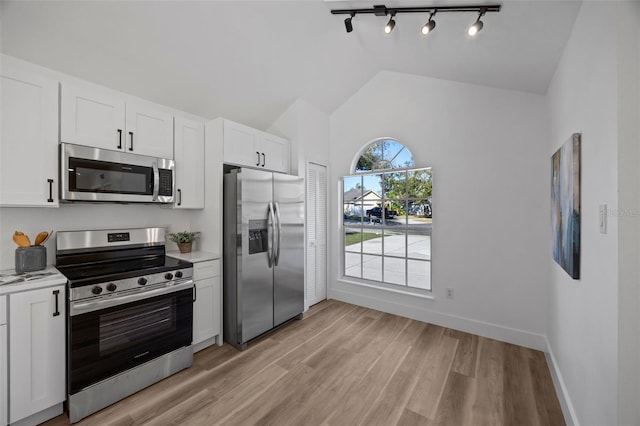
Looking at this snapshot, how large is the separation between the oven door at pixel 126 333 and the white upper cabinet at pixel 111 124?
4.29ft

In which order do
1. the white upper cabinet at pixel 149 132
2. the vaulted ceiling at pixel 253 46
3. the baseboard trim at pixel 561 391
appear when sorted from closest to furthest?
the baseboard trim at pixel 561 391
the vaulted ceiling at pixel 253 46
the white upper cabinet at pixel 149 132

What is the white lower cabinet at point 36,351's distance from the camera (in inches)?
63.7

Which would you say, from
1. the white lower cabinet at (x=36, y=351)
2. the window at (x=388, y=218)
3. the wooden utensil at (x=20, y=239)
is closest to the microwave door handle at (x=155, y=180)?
the wooden utensil at (x=20, y=239)

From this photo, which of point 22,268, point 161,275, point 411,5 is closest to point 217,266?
point 161,275

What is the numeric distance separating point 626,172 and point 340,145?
3.27 meters

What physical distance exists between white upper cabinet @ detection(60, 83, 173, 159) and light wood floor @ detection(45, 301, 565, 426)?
2042mm

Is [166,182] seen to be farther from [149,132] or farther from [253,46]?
[253,46]

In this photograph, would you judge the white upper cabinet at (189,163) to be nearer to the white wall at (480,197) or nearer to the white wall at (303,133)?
the white wall at (303,133)

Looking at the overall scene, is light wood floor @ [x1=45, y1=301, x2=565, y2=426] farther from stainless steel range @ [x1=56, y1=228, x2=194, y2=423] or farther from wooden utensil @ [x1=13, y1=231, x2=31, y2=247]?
wooden utensil @ [x1=13, y1=231, x2=31, y2=247]

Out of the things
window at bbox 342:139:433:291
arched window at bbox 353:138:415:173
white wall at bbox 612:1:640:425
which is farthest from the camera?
arched window at bbox 353:138:415:173

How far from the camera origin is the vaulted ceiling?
1.94 metres

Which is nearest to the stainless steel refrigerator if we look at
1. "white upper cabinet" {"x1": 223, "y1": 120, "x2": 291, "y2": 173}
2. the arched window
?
"white upper cabinet" {"x1": 223, "y1": 120, "x2": 291, "y2": 173}

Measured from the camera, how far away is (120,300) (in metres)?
1.97

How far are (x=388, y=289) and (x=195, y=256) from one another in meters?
2.49
